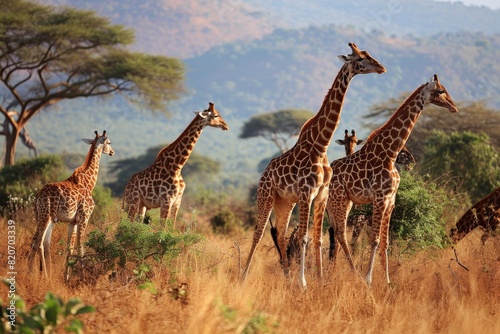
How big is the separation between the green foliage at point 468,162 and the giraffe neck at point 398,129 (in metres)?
7.74

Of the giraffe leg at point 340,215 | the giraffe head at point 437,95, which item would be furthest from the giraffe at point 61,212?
the giraffe head at point 437,95

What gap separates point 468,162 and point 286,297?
10.8 meters

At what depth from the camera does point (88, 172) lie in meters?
9.79

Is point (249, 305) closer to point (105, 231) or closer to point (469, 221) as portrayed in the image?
point (105, 231)

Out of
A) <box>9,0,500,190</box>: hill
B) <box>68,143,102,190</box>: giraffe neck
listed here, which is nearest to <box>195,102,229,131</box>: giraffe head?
<box>68,143,102,190</box>: giraffe neck

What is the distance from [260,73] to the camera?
135 metres

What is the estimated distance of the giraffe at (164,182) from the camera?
34.2ft

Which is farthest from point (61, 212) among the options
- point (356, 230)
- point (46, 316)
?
point (46, 316)

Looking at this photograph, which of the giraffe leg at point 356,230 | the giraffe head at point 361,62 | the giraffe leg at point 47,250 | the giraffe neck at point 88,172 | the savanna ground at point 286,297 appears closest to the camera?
the savanna ground at point 286,297

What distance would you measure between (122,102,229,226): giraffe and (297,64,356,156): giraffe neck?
214 centimetres

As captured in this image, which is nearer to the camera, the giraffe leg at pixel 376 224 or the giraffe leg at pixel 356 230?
the giraffe leg at pixel 376 224

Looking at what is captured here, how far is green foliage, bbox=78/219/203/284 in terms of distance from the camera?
859cm

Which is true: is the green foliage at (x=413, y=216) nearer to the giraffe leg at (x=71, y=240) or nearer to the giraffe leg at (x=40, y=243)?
the giraffe leg at (x=71, y=240)

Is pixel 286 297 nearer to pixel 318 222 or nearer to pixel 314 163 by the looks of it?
pixel 318 222
